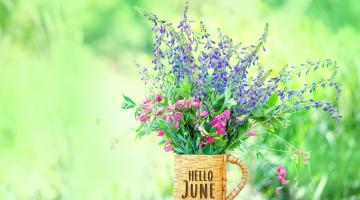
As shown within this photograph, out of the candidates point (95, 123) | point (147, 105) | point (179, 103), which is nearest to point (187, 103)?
point (179, 103)

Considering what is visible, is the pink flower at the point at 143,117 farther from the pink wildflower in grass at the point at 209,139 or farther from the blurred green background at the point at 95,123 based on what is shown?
the blurred green background at the point at 95,123

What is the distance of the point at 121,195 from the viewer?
3.11 metres

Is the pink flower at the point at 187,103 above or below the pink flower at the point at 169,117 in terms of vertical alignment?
above

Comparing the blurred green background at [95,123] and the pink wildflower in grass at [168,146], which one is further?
the blurred green background at [95,123]

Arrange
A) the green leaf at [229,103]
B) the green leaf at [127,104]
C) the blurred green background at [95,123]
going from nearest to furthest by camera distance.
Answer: the green leaf at [229,103]
the green leaf at [127,104]
the blurred green background at [95,123]

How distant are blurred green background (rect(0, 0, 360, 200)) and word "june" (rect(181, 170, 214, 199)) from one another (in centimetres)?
123

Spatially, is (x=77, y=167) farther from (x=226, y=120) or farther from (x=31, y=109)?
(x=226, y=120)

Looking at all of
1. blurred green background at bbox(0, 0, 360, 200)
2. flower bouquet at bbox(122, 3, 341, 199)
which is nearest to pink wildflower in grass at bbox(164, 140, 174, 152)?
flower bouquet at bbox(122, 3, 341, 199)

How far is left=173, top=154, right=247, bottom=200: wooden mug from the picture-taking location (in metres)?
1.65

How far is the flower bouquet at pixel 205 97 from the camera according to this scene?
1644 millimetres

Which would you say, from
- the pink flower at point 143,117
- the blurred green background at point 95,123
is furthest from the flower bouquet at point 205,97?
the blurred green background at point 95,123

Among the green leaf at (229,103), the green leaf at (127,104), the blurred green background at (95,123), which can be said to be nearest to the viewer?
the green leaf at (229,103)

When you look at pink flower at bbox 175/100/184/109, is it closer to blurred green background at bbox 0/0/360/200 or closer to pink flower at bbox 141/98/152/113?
pink flower at bbox 141/98/152/113

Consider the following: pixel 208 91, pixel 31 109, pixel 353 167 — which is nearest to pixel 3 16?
pixel 31 109
